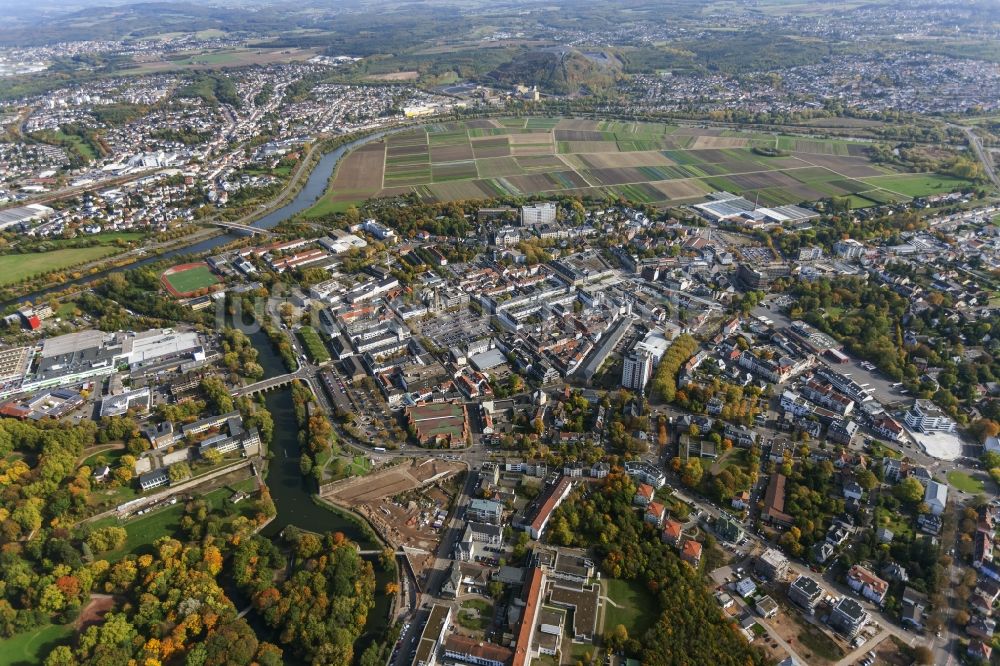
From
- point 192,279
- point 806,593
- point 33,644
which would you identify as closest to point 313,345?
point 192,279

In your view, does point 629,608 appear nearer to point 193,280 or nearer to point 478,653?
point 478,653

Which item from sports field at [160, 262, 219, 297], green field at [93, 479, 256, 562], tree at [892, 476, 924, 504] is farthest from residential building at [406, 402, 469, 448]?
sports field at [160, 262, 219, 297]

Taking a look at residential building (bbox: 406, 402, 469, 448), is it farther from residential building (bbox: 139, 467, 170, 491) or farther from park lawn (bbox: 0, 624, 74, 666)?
park lawn (bbox: 0, 624, 74, 666)

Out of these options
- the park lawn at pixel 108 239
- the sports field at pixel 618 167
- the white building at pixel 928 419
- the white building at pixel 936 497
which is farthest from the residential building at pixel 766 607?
the park lawn at pixel 108 239

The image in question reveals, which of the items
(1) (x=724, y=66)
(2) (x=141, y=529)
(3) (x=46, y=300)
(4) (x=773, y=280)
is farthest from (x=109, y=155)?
(1) (x=724, y=66)

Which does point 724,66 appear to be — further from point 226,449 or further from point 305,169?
point 226,449

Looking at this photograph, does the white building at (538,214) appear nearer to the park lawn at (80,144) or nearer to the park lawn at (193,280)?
the park lawn at (193,280)
